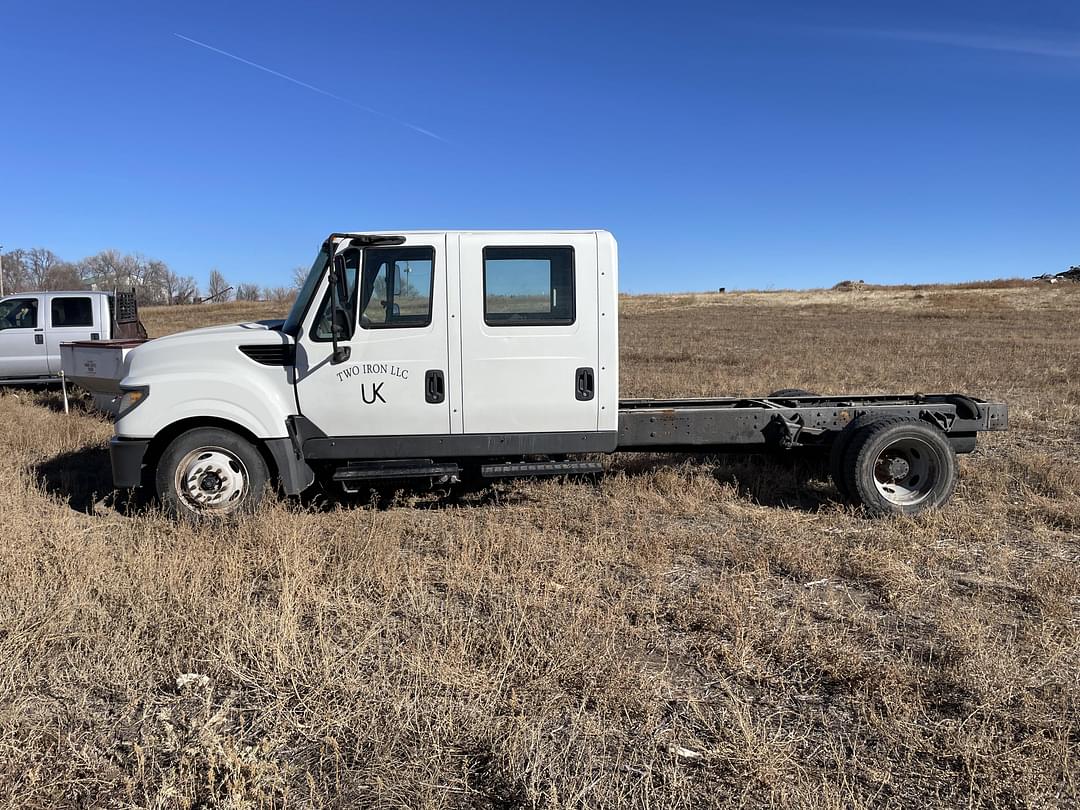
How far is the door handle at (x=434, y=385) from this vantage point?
542 centimetres

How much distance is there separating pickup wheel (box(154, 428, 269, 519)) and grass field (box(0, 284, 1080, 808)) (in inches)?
8.7

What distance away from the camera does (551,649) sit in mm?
3506

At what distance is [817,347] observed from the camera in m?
20.9

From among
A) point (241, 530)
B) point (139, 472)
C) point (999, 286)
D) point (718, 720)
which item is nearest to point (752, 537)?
point (718, 720)

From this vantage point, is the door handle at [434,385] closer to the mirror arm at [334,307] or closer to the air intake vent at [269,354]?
the mirror arm at [334,307]

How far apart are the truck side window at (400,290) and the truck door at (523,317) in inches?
10.9

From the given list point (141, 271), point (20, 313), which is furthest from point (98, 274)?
point (20, 313)

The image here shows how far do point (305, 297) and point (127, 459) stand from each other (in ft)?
5.76

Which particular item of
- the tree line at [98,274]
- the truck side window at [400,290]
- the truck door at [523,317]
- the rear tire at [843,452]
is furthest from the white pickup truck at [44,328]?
the tree line at [98,274]

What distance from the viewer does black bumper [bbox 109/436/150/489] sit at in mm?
5301

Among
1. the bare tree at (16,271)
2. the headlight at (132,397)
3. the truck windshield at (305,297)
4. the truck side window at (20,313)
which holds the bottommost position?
the headlight at (132,397)

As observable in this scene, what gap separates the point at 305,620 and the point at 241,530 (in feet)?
4.38

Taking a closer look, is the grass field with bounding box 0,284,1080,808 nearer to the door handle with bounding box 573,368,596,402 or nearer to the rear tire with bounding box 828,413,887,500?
the rear tire with bounding box 828,413,887,500

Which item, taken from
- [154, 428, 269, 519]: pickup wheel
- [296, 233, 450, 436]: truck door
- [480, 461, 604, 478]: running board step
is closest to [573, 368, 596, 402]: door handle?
[480, 461, 604, 478]: running board step
